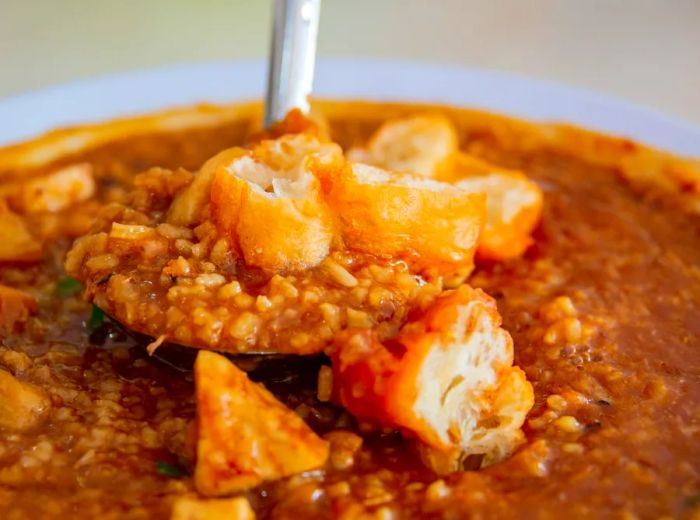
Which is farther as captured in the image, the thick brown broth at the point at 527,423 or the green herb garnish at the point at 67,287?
the green herb garnish at the point at 67,287

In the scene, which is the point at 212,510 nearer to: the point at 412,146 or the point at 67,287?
the point at 67,287

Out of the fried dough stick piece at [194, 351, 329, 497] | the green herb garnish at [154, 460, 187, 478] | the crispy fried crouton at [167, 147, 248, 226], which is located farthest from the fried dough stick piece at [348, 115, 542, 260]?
the green herb garnish at [154, 460, 187, 478]

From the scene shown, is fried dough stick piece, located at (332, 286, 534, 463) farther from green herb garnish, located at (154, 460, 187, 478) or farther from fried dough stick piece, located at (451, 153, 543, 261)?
fried dough stick piece, located at (451, 153, 543, 261)

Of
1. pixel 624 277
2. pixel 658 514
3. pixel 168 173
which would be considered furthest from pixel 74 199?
pixel 658 514

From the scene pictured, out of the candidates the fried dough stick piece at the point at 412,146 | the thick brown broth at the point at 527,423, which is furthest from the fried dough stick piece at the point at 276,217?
the fried dough stick piece at the point at 412,146

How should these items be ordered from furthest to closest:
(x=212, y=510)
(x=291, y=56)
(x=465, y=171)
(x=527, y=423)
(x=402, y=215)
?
1. (x=465, y=171)
2. (x=291, y=56)
3. (x=402, y=215)
4. (x=527, y=423)
5. (x=212, y=510)

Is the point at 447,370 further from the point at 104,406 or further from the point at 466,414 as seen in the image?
the point at 104,406

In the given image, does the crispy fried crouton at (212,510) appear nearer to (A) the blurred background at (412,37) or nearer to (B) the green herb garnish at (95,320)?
(B) the green herb garnish at (95,320)

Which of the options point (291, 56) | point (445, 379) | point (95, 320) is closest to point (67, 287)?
point (95, 320)
